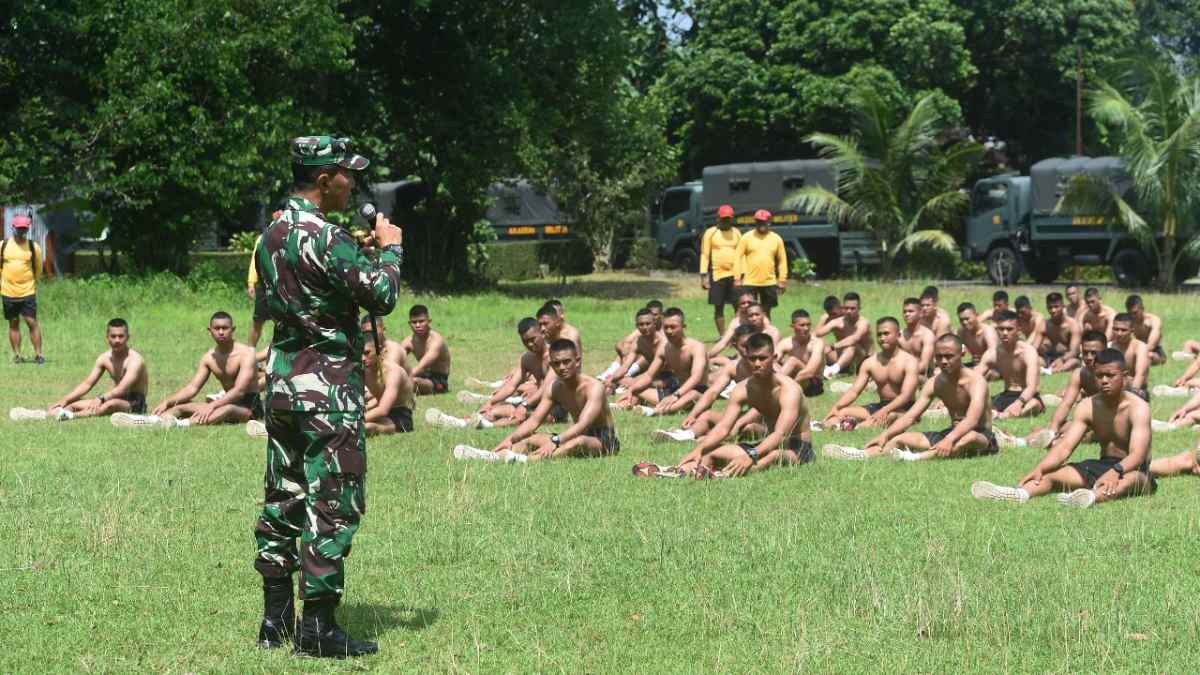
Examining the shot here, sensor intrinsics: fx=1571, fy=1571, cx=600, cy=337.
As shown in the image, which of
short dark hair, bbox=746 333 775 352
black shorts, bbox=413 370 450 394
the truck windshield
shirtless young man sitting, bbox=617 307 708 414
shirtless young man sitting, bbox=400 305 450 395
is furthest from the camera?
the truck windshield

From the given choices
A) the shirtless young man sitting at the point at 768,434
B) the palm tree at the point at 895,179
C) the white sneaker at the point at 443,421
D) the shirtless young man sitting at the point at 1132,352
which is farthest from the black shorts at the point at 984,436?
the palm tree at the point at 895,179

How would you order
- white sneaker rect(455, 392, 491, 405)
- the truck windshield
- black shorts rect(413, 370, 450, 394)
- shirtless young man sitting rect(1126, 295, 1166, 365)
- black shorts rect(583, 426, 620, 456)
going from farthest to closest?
the truck windshield, shirtless young man sitting rect(1126, 295, 1166, 365), black shorts rect(413, 370, 450, 394), white sneaker rect(455, 392, 491, 405), black shorts rect(583, 426, 620, 456)

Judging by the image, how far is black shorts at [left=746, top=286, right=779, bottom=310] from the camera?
2184 cm

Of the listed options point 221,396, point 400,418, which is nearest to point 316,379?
point 400,418

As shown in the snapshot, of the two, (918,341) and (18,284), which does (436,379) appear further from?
(18,284)

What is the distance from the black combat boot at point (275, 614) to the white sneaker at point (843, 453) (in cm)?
685

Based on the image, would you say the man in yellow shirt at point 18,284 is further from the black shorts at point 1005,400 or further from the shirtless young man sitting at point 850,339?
the black shorts at point 1005,400

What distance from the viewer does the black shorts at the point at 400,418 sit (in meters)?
15.0

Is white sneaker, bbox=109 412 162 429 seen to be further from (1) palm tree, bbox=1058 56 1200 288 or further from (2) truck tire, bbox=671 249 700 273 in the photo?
(2) truck tire, bbox=671 249 700 273

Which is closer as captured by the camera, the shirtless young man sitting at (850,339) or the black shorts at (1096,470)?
the black shorts at (1096,470)

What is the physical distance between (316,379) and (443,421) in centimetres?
863

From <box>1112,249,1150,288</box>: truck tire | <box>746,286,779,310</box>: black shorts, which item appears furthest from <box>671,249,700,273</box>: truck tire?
<box>746,286,779,310</box>: black shorts

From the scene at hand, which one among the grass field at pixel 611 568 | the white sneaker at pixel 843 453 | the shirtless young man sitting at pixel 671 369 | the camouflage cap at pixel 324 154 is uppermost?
the camouflage cap at pixel 324 154

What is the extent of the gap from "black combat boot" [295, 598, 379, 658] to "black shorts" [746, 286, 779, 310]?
15212 mm
